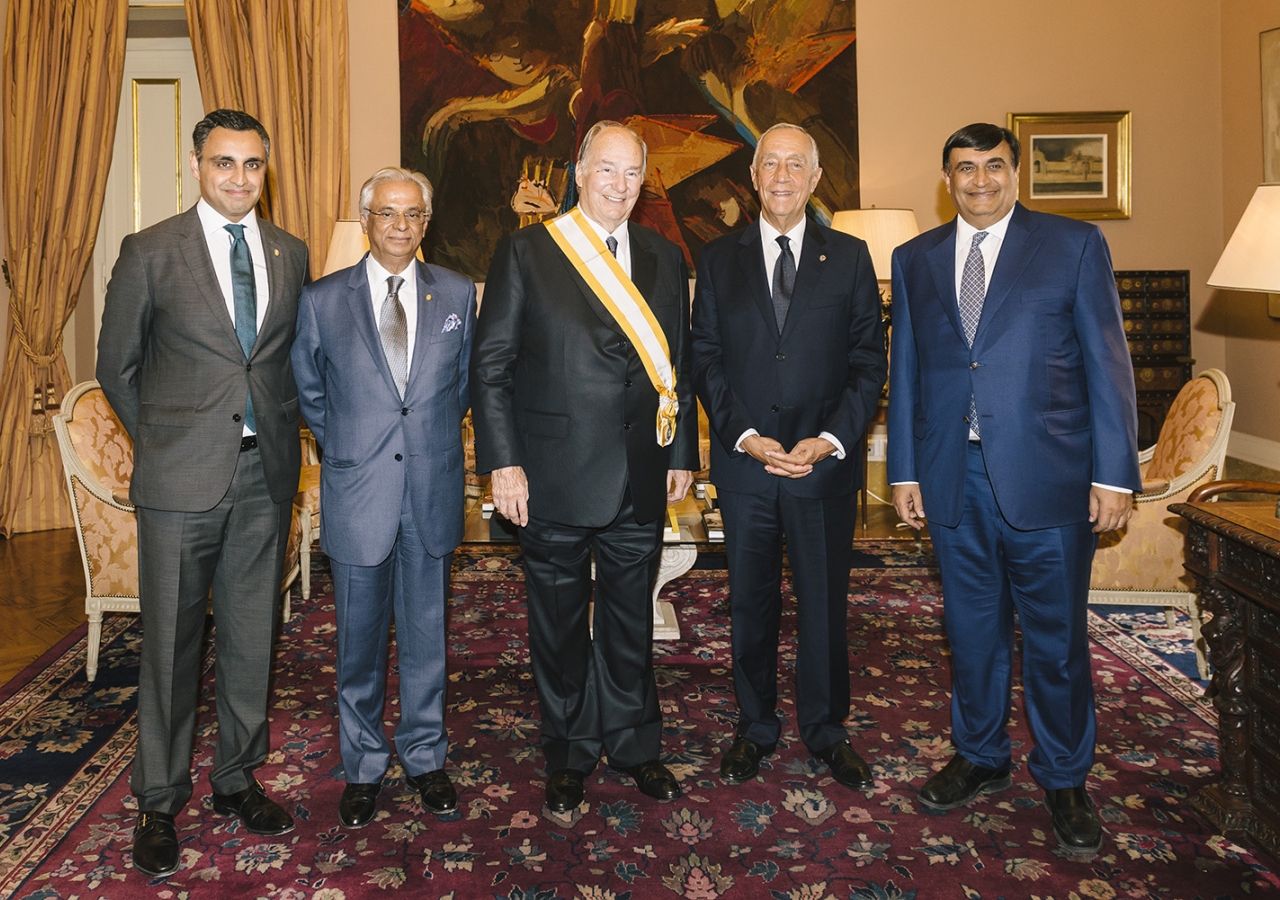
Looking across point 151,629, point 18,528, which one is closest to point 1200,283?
point 151,629

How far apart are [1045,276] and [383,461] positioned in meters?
1.61

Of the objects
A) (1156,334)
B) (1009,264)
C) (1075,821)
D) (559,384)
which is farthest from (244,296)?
(1156,334)

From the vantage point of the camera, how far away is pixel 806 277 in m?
2.52

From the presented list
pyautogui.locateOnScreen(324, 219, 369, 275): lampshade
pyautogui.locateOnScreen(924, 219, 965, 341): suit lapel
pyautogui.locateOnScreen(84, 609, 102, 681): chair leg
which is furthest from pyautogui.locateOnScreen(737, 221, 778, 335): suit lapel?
pyautogui.locateOnScreen(324, 219, 369, 275): lampshade

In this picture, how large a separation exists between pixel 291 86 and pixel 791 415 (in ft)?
16.8

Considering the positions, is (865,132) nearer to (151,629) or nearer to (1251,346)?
(1251,346)

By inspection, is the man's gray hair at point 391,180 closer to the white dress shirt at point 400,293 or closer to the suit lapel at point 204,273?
the white dress shirt at point 400,293

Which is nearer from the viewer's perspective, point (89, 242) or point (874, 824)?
point (874, 824)

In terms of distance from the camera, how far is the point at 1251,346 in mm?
6324

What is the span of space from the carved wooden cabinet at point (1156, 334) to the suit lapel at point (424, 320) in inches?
210

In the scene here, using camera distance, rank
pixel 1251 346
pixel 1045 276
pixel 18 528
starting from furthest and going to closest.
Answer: pixel 1251 346 → pixel 18 528 → pixel 1045 276

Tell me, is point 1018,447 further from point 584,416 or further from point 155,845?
point 155,845

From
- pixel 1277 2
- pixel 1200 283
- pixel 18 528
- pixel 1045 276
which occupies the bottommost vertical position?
pixel 18 528

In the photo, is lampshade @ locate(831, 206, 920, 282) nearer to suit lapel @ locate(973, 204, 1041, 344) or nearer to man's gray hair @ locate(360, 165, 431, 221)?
suit lapel @ locate(973, 204, 1041, 344)
